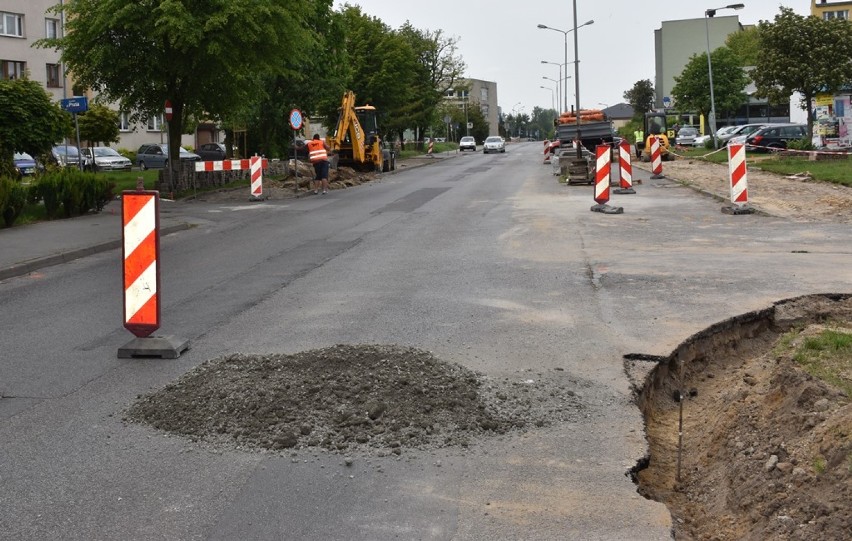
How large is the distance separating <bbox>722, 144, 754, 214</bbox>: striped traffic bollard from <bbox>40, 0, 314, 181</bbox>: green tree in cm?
1282

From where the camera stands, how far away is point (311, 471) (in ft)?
15.7

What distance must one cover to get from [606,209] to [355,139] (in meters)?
19.7

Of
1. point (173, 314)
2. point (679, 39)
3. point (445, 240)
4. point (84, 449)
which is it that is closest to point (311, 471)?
point (84, 449)

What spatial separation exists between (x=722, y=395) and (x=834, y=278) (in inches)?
172

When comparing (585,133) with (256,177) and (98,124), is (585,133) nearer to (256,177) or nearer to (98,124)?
(256,177)

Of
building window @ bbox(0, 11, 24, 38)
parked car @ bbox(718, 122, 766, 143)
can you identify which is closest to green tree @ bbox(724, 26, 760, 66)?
parked car @ bbox(718, 122, 766, 143)

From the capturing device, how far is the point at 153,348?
7398 millimetres

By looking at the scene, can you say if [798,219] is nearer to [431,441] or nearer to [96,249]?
[96,249]

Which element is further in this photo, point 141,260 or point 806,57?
point 806,57

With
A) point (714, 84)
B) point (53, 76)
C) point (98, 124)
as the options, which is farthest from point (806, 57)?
point (53, 76)

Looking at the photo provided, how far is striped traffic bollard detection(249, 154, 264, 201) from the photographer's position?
25.9 meters

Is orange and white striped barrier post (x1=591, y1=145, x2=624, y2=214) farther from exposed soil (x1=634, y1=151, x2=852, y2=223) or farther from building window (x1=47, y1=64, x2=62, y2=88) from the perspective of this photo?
building window (x1=47, y1=64, x2=62, y2=88)

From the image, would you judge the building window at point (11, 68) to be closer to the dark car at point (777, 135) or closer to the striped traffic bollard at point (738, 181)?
the dark car at point (777, 135)

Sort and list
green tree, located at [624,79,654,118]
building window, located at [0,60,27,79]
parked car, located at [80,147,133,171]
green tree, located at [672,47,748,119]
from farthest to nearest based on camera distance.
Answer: green tree, located at [624,79,654,118]
green tree, located at [672,47,748,119]
building window, located at [0,60,27,79]
parked car, located at [80,147,133,171]
